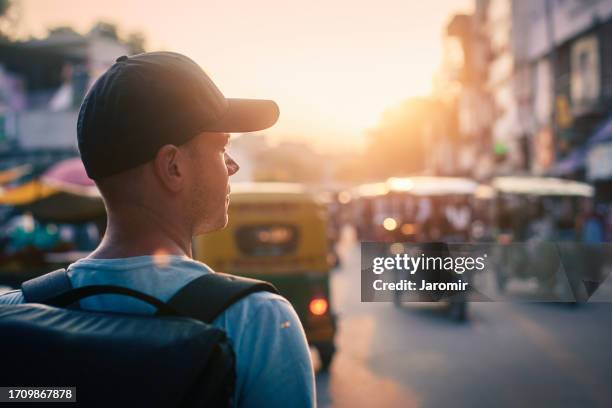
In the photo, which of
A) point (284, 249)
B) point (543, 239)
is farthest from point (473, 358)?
point (543, 239)

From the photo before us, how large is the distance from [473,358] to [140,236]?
7.99 m

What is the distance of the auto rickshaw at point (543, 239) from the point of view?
575 inches

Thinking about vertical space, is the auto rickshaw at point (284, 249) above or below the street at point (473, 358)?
Result: above

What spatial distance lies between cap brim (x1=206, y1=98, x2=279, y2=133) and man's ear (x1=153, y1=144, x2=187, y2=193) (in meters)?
0.08

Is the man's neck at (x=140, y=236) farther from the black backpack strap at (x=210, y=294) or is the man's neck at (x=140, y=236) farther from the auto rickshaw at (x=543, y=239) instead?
the auto rickshaw at (x=543, y=239)

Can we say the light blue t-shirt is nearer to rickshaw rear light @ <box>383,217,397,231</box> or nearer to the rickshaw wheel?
the rickshaw wheel

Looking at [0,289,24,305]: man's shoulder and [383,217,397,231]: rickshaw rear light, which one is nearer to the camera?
[0,289,24,305]: man's shoulder

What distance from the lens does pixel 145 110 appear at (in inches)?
58.8

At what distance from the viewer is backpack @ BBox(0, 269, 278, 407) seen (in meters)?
1.29

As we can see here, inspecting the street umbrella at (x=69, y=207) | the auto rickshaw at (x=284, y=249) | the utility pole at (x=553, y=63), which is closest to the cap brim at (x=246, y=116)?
the auto rickshaw at (x=284, y=249)

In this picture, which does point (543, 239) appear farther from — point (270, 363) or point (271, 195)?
point (270, 363)

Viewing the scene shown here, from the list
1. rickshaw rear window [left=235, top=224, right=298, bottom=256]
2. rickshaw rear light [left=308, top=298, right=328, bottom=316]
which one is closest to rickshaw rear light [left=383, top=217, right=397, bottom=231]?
rickshaw rear window [left=235, top=224, right=298, bottom=256]

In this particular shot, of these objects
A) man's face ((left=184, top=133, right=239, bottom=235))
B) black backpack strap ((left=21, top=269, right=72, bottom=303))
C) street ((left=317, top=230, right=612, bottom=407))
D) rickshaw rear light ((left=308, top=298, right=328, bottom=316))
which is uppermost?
man's face ((left=184, top=133, right=239, bottom=235))

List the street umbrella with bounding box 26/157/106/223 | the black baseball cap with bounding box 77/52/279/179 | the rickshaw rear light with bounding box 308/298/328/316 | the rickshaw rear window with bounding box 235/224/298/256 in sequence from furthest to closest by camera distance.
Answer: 1. the street umbrella with bounding box 26/157/106/223
2. the rickshaw rear window with bounding box 235/224/298/256
3. the rickshaw rear light with bounding box 308/298/328/316
4. the black baseball cap with bounding box 77/52/279/179
